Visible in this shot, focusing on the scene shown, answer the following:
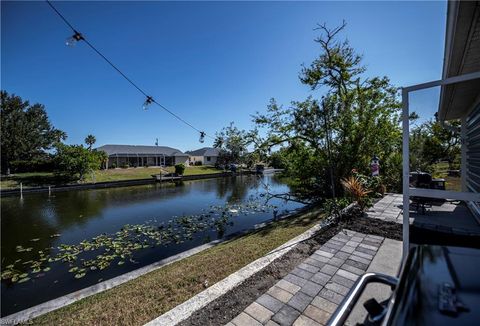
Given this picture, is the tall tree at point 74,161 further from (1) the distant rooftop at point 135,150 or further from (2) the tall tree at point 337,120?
(2) the tall tree at point 337,120

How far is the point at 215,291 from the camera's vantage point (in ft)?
8.57

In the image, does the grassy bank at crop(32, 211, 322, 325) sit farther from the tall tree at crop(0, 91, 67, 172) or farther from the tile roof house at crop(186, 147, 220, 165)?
the tile roof house at crop(186, 147, 220, 165)

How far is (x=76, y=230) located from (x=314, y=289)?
777cm

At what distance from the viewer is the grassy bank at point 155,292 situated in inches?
98.7

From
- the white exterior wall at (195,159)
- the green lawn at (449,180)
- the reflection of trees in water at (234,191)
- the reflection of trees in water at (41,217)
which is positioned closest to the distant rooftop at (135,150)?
the white exterior wall at (195,159)

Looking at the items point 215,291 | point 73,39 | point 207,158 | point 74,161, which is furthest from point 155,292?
point 207,158

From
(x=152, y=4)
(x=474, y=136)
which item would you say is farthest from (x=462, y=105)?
(x=152, y=4)

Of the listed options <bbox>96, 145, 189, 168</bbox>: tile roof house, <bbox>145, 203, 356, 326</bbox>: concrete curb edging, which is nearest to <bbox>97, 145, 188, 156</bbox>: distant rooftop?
<bbox>96, 145, 189, 168</bbox>: tile roof house

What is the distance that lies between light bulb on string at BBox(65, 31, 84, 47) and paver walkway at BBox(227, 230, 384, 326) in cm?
560

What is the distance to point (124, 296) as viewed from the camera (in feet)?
9.50

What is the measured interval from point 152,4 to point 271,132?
6514 millimetres

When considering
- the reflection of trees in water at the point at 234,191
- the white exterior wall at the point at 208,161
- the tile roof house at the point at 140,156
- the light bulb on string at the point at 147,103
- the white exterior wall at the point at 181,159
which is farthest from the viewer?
the white exterior wall at the point at 208,161

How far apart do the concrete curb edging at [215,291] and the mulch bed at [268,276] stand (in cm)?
6

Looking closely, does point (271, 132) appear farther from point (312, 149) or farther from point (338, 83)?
point (338, 83)
